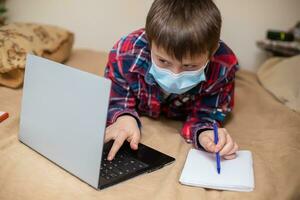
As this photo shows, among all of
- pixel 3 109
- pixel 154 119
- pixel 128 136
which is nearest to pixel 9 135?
pixel 3 109

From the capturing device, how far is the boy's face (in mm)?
886

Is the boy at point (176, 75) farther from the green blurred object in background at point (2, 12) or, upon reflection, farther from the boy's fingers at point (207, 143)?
the green blurred object in background at point (2, 12)

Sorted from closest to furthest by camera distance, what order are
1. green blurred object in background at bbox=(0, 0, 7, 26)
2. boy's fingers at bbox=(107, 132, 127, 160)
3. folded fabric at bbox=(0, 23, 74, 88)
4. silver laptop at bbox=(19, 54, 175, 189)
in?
1. silver laptop at bbox=(19, 54, 175, 189)
2. boy's fingers at bbox=(107, 132, 127, 160)
3. folded fabric at bbox=(0, 23, 74, 88)
4. green blurred object in background at bbox=(0, 0, 7, 26)

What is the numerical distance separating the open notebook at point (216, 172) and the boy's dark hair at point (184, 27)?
231 millimetres

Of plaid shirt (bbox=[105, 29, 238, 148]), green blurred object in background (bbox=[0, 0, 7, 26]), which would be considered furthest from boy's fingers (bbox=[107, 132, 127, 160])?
green blurred object in background (bbox=[0, 0, 7, 26])

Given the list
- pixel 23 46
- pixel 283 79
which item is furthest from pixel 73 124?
pixel 283 79

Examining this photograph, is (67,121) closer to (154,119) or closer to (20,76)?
(154,119)

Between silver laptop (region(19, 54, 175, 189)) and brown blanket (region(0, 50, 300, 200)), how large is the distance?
2 cm

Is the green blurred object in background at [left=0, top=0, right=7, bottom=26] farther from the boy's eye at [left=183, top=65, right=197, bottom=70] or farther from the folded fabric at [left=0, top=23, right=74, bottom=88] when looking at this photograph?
the boy's eye at [left=183, top=65, right=197, bottom=70]

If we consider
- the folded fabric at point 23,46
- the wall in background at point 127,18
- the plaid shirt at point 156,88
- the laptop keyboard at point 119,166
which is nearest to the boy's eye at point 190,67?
the plaid shirt at point 156,88

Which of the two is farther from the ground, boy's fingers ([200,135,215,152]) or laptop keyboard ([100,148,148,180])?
boy's fingers ([200,135,215,152])

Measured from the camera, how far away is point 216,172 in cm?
80

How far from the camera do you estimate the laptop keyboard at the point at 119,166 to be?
0.77 meters

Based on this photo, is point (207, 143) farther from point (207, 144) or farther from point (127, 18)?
point (127, 18)
